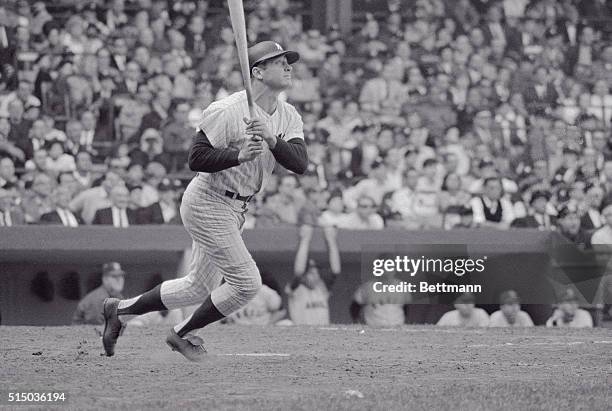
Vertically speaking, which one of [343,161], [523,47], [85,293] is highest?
[523,47]

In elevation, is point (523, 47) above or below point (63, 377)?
above

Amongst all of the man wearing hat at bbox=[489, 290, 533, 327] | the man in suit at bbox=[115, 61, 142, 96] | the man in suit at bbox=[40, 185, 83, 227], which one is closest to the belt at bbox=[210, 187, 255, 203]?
the man wearing hat at bbox=[489, 290, 533, 327]

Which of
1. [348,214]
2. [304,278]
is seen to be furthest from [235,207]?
[348,214]

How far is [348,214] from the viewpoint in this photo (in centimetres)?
1215

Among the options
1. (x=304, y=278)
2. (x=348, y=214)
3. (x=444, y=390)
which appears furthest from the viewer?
(x=348, y=214)

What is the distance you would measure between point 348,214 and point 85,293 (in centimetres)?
291

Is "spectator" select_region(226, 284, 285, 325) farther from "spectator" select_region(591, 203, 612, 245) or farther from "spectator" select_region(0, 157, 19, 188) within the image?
"spectator" select_region(591, 203, 612, 245)

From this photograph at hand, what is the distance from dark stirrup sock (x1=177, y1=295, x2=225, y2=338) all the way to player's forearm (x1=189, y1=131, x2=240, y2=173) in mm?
821

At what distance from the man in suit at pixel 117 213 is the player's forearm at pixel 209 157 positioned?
554 centimetres

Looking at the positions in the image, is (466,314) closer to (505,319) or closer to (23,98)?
(505,319)

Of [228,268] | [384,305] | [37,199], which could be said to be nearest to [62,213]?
[37,199]

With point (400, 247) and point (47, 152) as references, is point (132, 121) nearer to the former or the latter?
point (47, 152)

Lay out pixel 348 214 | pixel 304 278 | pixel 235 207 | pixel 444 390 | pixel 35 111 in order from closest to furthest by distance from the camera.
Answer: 1. pixel 444 390
2. pixel 235 207
3. pixel 304 278
4. pixel 348 214
5. pixel 35 111
